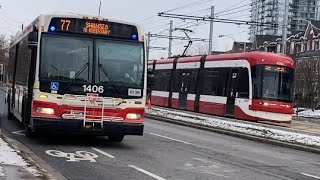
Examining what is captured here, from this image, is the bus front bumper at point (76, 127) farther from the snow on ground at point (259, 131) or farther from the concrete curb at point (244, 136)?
the snow on ground at point (259, 131)

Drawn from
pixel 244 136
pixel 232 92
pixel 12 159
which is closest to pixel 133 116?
pixel 12 159

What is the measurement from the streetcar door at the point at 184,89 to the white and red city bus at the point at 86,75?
64.4ft

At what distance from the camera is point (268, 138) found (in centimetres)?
1872

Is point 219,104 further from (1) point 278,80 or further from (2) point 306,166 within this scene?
(2) point 306,166

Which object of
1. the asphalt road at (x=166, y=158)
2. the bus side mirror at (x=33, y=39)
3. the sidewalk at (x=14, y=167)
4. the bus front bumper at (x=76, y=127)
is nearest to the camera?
the sidewalk at (x=14, y=167)

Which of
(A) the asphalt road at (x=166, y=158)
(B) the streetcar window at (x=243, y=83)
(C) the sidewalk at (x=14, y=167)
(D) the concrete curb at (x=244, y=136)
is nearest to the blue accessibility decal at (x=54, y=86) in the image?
(A) the asphalt road at (x=166, y=158)

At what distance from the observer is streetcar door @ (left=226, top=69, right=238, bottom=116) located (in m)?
26.7

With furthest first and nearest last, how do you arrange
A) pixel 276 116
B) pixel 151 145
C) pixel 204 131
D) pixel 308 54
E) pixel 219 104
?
pixel 308 54, pixel 219 104, pixel 276 116, pixel 204 131, pixel 151 145

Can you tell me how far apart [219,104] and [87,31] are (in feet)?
52.5

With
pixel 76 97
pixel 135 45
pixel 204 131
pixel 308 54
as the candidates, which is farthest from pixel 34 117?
pixel 308 54

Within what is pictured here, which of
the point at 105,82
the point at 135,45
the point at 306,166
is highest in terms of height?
the point at 135,45

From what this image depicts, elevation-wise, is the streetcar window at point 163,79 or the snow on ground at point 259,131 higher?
the streetcar window at point 163,79

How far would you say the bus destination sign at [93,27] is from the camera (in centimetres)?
1297

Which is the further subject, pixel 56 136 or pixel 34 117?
pixel 56 136
